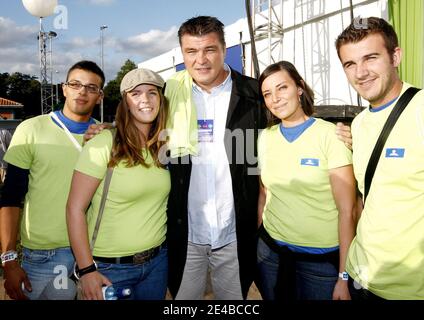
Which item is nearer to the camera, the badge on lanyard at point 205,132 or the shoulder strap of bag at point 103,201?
the shoulder strap of bag at point 103,201

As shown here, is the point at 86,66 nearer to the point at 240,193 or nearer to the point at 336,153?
the point at 240,193

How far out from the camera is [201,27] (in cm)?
254

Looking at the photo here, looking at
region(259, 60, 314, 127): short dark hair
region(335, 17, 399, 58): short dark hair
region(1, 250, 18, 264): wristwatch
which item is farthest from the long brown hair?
region(335, 17, 399, 58): short dark hair

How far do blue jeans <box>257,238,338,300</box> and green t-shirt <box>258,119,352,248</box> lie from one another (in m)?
0.13

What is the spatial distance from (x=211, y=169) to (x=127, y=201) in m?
0.74

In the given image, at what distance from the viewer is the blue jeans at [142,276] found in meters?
2.14

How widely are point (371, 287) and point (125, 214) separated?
4.72ft

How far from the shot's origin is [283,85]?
2430mm

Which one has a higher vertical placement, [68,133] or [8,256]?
[68,133]

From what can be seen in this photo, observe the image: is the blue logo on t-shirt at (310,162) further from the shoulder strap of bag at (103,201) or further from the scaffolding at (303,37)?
the scaffolding at (303,37)

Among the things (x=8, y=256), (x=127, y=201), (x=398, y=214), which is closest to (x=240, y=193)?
(x=127, y=201)

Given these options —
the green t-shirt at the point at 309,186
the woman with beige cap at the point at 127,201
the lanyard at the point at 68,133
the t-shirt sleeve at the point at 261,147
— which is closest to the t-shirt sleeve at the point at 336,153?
the green t-shirt at the point at 309,186

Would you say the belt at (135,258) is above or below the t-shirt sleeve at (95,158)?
below
